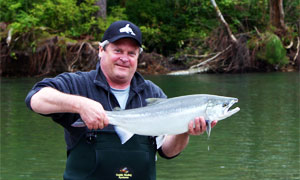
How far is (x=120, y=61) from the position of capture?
392cm

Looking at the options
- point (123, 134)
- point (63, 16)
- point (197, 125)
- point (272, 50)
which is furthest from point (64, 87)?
point (63, 16)

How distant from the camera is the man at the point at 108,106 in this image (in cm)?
362

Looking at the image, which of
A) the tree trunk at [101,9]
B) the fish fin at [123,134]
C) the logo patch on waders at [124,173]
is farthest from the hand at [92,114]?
the tree trunk at [101,9]

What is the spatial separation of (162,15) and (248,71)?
29.2 ft

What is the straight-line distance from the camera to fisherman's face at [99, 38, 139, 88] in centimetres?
392

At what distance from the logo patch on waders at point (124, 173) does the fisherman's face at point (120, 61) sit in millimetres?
638

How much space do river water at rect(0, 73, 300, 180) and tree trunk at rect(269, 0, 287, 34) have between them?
55.1ft

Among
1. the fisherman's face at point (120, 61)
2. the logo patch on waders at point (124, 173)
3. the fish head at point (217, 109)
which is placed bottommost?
the logo patch on waders at point (124, 173)

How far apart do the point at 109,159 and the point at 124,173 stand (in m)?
0.14

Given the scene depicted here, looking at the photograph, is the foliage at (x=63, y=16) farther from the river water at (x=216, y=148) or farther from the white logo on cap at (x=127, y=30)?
the white logo on cap at (x=127, y=30)

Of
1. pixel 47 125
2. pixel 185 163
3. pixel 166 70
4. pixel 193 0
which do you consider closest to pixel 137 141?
pixel 185 163

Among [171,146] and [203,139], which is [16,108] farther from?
[171,146]

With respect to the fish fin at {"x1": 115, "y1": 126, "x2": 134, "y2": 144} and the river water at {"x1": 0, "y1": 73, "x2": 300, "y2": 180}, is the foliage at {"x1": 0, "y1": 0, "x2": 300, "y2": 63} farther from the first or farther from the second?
the fish fin at {"x1": 115, "y1": 126, "x2": 134, "y2": 144}

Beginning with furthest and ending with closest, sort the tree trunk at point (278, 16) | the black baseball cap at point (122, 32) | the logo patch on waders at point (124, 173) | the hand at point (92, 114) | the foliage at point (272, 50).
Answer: the tree trunk at point (278, 16)
the foliage at point (272, 50)
the black baseball cap at point (122, 32)
the logo patch on waders at point (124, 173)
the hand at point (92, 114)
